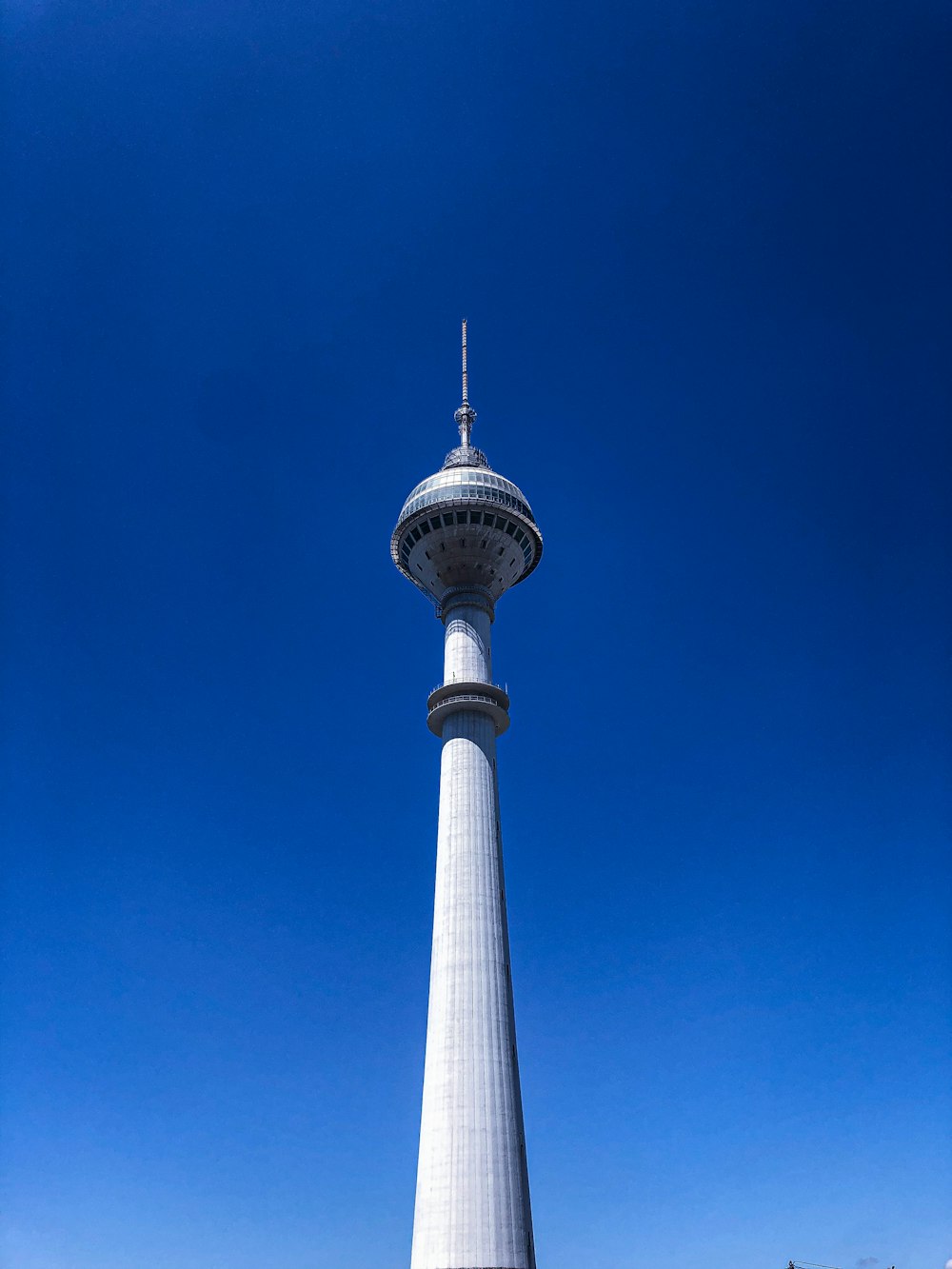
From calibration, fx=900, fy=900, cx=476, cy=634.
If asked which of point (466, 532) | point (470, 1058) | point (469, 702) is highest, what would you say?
point (466, 532)

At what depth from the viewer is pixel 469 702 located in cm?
7988

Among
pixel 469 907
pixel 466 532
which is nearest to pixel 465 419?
pixel 466 532

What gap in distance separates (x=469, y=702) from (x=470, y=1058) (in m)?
28.9

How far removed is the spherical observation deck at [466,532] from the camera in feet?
286

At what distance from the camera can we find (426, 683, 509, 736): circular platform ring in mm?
80125

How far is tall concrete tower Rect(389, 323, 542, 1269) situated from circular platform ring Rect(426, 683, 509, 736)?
0.12m

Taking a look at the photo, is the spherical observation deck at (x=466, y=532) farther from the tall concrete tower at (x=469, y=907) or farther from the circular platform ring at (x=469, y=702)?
the circular platform ring at (x=469, y=702)

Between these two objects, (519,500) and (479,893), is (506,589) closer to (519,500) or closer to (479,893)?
(519,500)

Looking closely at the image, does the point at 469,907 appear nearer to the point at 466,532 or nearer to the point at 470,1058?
the point at 470,1058

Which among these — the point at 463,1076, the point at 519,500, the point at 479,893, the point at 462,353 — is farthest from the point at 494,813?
the point at 462,353

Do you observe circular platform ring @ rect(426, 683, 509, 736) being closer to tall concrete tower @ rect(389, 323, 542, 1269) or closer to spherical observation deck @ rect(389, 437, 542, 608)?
tall concrete tower @ rect(389, 323, 542, 1269)

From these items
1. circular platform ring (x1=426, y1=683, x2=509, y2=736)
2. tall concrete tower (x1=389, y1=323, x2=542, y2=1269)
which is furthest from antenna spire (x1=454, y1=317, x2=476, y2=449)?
circular platform ring (x1=426, y1=683, x2=509, y2=736)

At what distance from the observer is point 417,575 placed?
302 feet

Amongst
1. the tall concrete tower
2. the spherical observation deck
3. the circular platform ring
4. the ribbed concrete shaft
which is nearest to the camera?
the ribbed concrete shaft
